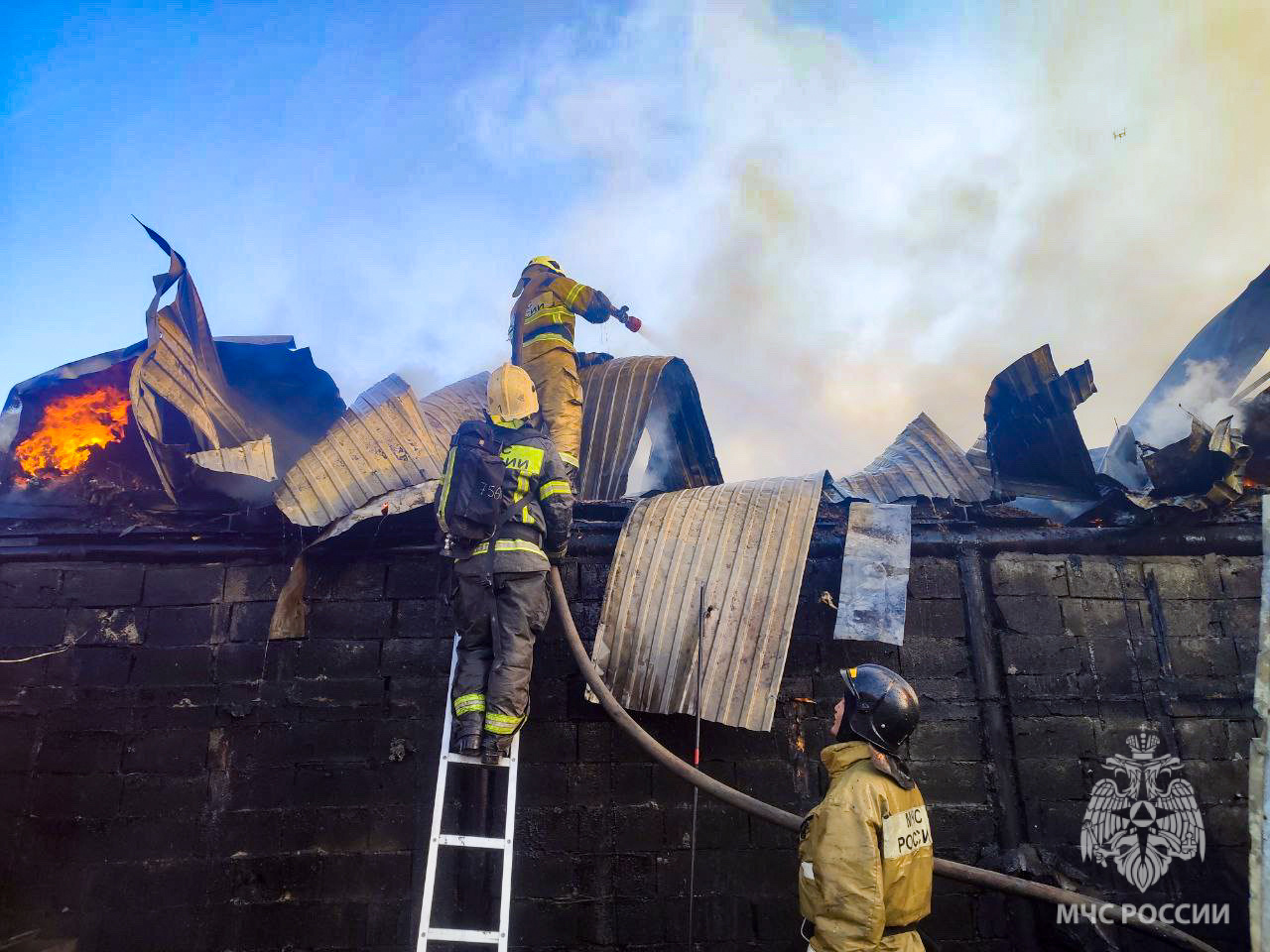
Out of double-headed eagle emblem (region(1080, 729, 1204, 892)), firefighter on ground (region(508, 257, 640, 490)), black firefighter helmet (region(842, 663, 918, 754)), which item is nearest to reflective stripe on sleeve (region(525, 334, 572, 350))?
firefighter on ground (region(508, 257, 640, 490))

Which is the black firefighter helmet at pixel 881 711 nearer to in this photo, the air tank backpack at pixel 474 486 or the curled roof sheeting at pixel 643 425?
the air tank backpack at pixel 474 486

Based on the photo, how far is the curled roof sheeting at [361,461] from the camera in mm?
5238

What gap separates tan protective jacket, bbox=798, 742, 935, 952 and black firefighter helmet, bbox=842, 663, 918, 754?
5.0 inches

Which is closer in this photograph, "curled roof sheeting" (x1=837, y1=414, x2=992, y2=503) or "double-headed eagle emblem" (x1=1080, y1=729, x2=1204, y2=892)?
"double-headed eagle emblem" (x1=1080, y1=729, x2=1204, y2=892)

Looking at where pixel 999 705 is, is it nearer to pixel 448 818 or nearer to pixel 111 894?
pixel 448 818

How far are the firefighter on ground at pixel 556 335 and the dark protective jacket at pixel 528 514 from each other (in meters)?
1.59

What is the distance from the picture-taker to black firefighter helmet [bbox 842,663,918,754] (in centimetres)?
324

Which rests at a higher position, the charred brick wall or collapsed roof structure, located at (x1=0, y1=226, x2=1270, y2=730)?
collapsed roof structure, located at (x1=0, y1=226, x2=1270, y2=730)

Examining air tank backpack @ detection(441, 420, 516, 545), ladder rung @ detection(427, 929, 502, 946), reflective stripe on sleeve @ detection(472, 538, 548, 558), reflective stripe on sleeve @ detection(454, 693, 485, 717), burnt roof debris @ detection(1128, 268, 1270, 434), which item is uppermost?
burnt roof debris @ detection(1128, 268, 1270, 434)

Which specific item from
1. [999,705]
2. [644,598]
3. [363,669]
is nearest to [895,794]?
[644,598]

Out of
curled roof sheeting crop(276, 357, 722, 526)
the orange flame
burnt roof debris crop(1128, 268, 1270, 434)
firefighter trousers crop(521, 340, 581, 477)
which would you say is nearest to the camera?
curled roof sheeting crop(276, 357, 722, 526)

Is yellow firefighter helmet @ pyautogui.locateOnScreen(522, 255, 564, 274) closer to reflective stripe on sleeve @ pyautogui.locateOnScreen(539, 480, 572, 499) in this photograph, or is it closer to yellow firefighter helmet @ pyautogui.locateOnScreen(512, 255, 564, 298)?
yellow firefighter helmet @ pyautogui.locateOnScreen(512, 255, 564, 298)

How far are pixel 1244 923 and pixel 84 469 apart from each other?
8.60 metres

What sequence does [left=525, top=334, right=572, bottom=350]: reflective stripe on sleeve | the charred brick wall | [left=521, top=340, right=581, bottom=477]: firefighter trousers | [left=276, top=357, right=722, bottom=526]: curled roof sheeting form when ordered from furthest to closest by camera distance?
[left=525, top=334, right=572, bottom=350]: reflective stripe on sleeve → [left=521, top=340, right=581, bottom=477]: firefighter trousers → [left=276, top=357, right=722, bottom=526]: curled roof sheeting → the charred brick wall
